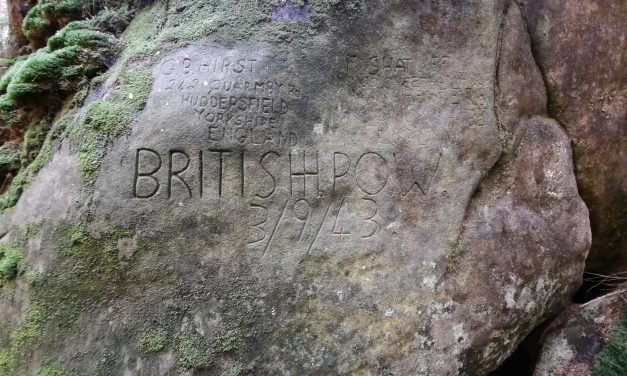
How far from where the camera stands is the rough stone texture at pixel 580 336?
294cm

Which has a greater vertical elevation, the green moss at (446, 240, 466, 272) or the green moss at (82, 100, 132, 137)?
the green moss at (82, 100, 132, 137)

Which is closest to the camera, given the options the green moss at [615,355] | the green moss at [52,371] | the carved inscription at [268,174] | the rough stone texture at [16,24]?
the green moss at [52,371]

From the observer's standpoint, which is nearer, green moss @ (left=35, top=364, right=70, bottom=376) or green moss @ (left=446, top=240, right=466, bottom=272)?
green moss @ (left=35, top=364, right=70, bottom=376)

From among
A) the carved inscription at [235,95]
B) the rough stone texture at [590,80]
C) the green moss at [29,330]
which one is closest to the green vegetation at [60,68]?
the carved inscription at [235,95]

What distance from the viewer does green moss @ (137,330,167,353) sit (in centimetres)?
240

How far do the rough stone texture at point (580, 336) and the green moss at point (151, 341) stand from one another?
85.6 inches

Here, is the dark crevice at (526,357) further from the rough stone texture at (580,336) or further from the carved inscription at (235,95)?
the carved inscription at (235,95)

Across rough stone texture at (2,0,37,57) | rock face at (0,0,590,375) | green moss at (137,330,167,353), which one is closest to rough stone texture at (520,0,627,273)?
rock face at (0,0,590,375)

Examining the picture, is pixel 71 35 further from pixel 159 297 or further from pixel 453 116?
pixel 453 116

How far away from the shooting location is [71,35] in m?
2.74

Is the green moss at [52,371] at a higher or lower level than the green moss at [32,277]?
lower

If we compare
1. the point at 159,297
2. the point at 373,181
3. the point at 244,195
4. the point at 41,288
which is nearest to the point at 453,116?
the point at 373,181

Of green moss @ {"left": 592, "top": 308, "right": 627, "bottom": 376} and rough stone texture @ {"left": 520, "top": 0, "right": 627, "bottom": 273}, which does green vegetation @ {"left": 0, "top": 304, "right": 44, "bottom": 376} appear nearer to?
green moss @ {"left": 592, "top": 308, "right": 627, "bottom": 376}

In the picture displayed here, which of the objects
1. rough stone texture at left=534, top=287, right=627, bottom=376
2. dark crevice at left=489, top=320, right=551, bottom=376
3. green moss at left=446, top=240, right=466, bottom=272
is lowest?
dark crevice at left=489, top=320, right=551, bottom=376
